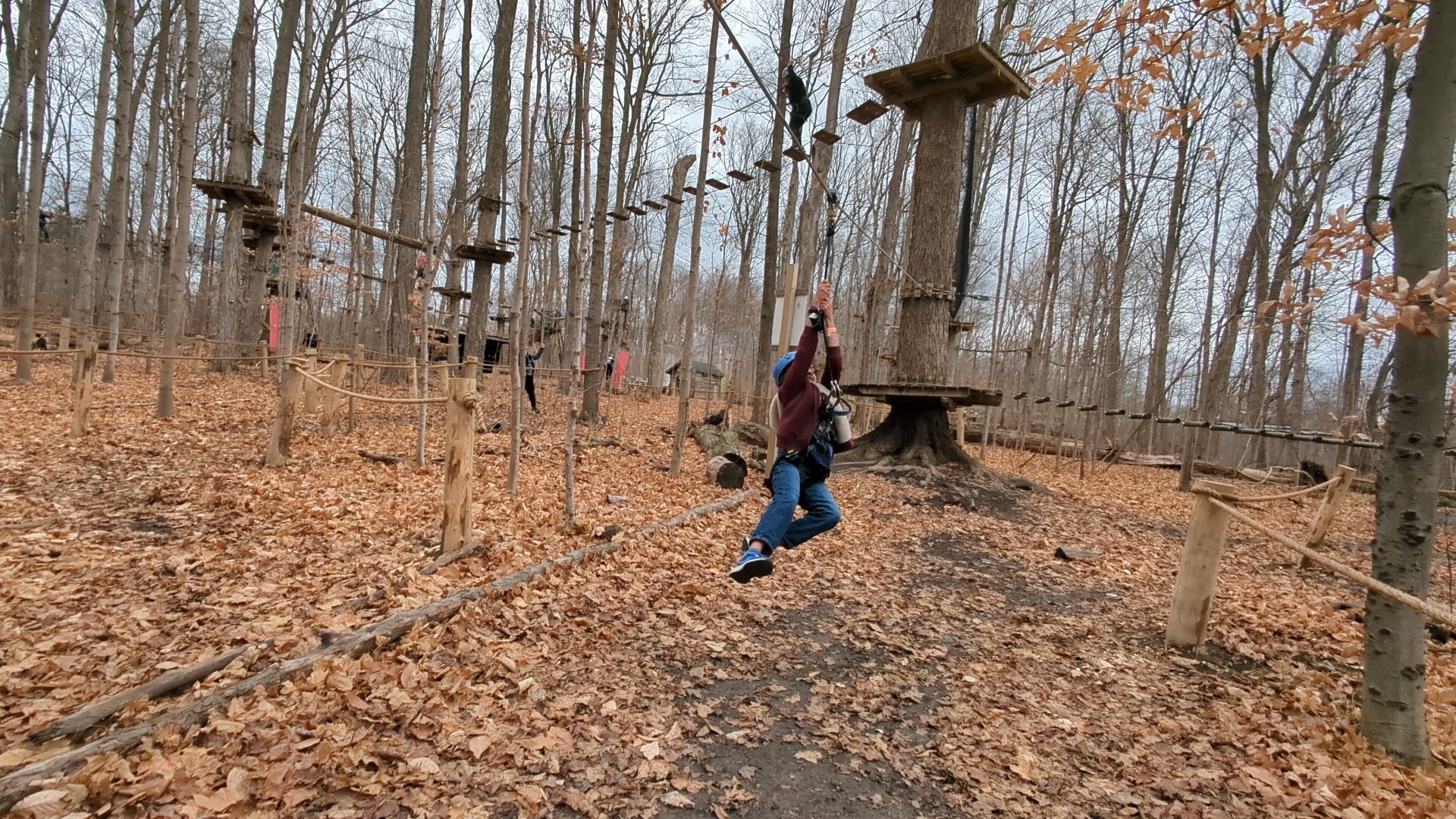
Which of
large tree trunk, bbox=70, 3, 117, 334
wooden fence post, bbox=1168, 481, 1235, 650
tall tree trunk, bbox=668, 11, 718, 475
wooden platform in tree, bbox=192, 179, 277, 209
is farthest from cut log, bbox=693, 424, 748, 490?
large tree trunk, bbox=70, 3, 117, 334

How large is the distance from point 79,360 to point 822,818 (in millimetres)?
9418

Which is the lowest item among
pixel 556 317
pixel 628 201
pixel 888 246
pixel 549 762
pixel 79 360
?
pixel 549 762

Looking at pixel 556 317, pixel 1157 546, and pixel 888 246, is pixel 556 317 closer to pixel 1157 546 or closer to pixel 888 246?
pixel 888 246

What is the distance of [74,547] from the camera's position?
4.23 m

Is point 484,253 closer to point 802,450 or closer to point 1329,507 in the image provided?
point 802,450

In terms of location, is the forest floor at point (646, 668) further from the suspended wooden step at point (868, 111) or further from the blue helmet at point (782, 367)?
the suspended wooden step at point (868, 111)

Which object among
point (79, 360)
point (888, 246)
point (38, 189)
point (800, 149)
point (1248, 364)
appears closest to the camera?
point (800, 149)

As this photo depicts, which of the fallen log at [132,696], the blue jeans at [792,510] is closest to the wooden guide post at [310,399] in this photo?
the fallen log at [132,696]

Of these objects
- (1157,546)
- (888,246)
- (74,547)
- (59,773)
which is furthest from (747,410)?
(59,773)

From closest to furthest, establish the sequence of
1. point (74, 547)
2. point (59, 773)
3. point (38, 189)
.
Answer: point (59, 773) < point (74, 547) < point (38, 189)

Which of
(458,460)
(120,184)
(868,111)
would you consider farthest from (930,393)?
(120,184)

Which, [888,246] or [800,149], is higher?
[888,246]

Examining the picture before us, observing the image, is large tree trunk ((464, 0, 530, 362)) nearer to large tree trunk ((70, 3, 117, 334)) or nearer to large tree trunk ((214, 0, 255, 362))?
large tree trunk ((214, 0, 255, 362))

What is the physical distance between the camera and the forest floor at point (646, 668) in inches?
99.2
